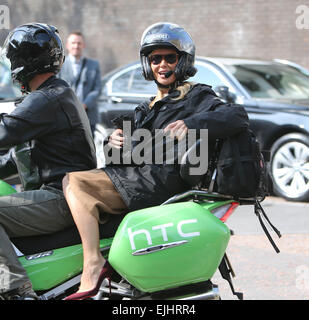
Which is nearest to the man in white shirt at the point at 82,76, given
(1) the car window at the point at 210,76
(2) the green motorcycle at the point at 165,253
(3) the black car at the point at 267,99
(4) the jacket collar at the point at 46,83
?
(3) the black car at the point at 267,99

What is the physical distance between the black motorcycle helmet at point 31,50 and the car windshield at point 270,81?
6152 mm

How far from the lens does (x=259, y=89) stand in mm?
9508

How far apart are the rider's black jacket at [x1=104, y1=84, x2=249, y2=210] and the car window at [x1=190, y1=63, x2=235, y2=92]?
5826 mm

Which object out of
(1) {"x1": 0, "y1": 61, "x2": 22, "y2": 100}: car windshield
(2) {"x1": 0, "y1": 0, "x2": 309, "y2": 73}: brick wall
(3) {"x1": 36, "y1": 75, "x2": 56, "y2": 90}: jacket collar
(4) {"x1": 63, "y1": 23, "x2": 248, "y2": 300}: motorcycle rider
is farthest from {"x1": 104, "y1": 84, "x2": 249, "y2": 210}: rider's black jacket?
(2) {"x1": 0, "y1": 0, "x2": 309, "y2": 73}: brick wall

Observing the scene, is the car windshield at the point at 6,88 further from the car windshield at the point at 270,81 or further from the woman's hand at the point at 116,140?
the woman's hand at the point at 116,140

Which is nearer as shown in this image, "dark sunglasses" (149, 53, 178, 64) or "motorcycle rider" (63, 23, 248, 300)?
"motorcycle rider" (63, 23, 248, 300)

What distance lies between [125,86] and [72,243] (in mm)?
7240

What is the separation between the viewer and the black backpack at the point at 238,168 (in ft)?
10.5

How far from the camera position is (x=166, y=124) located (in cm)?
340

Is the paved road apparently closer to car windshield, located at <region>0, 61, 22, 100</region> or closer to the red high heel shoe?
the red high heel shoe

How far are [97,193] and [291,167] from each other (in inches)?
227

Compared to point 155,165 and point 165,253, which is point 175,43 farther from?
point 165,253

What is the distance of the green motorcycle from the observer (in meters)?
3.12

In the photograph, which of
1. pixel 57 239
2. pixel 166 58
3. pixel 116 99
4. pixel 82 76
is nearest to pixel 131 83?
pixel 116 99
